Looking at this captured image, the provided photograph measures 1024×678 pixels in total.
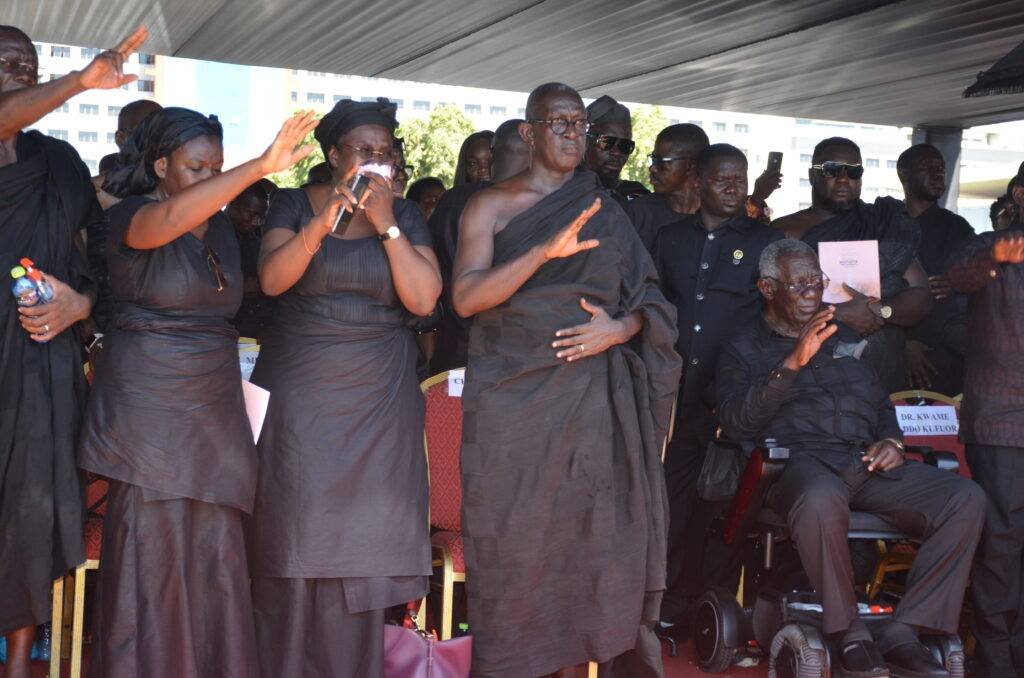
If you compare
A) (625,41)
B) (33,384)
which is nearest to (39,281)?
(33,384)

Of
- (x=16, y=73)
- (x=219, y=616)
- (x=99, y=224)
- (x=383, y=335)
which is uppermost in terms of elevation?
(x=16, y=73)

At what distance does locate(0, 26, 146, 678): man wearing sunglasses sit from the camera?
359cm

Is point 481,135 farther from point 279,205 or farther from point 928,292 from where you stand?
point 279,205

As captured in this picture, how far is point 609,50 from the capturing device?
9164 mm

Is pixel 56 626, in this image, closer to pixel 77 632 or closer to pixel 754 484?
Result: pixel 77 632

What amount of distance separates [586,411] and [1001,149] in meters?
58.8

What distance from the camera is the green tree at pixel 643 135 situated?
98.9ft

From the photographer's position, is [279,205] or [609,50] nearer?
[279,205]

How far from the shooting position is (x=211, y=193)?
Answer: 3365 mm

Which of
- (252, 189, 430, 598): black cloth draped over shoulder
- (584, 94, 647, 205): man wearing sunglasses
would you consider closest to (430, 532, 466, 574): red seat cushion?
(252, 189, 430, 598): black cloth draped over shoulder

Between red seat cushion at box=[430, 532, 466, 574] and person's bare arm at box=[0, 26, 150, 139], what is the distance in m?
2.00

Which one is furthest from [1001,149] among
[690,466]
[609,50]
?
[690,466]

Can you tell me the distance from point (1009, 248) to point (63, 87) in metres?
3.44

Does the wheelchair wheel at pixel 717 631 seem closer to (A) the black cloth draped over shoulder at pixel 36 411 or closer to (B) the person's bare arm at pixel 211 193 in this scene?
(A) the black cloth draped over shoulder at pixel 36 411
